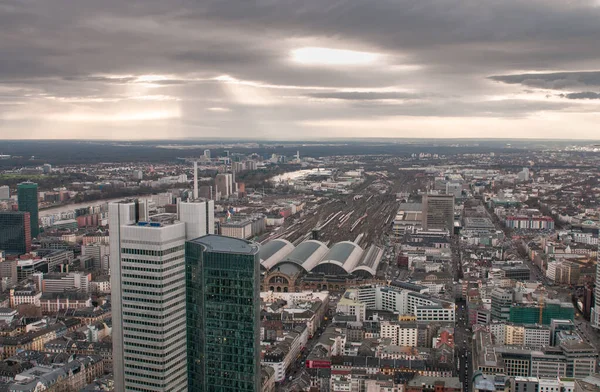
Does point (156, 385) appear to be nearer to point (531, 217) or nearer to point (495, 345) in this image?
point (495, 345)

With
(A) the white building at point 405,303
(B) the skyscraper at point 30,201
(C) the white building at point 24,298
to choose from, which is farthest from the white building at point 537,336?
(B) the skyscraper at point 30,201

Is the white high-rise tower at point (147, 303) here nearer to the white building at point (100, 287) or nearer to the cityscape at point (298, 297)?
the cityscape at point (298, 297)

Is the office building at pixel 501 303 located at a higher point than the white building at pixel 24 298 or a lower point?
higher

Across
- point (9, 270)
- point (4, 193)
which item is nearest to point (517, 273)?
point (9, 270)

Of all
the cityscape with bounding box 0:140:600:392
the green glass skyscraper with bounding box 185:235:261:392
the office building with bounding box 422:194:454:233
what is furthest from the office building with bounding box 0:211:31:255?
the green glass skyscraper with bounding box 185:235:261:392

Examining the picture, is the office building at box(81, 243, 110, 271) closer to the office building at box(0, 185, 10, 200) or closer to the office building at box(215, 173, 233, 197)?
the office building at box(0, 185, 10, 200)

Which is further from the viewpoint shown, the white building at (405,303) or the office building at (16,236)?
the office building at (16,236)

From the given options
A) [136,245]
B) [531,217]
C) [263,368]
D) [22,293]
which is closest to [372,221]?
[531,217]
